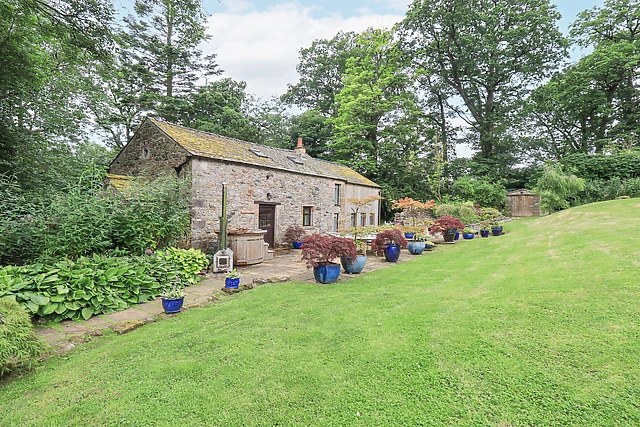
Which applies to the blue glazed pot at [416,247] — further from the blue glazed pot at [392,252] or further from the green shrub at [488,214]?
the green shrub at [488,214]

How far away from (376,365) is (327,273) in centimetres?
370

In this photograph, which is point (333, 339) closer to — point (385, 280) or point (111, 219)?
point (385, 280)

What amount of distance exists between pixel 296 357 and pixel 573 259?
6521 millimetres

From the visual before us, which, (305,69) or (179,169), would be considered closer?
(179,169)

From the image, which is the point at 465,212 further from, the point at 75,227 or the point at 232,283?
the point at 75,227

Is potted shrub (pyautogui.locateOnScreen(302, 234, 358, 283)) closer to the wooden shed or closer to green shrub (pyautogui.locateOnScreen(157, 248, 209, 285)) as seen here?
green shrub (pyautogui.locateOnScreen(157, 248, 209, 285))

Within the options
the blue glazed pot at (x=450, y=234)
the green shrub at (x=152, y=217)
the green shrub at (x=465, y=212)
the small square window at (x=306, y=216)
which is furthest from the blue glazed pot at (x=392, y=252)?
the green shrub at (x=465, y=212)

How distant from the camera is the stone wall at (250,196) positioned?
948 centimetres

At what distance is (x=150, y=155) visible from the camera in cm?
1030

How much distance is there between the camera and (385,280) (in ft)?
22.2

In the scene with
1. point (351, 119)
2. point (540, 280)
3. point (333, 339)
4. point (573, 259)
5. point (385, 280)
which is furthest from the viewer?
point (351, 119)

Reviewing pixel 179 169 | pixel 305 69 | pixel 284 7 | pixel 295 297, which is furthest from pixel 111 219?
pixel 305 69

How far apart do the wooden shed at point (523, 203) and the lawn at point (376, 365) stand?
21.1 m

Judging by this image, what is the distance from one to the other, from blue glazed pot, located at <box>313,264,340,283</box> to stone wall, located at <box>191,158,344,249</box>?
4841 mm
